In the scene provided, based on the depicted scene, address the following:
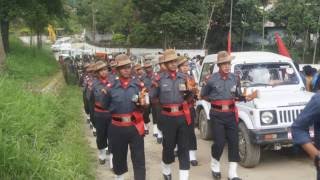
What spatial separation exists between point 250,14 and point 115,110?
27496 mm

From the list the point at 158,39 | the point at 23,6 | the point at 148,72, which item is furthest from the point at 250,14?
the point at 148,72

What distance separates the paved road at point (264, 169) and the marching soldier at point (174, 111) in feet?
3.27

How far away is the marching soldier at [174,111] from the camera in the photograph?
7.80 m

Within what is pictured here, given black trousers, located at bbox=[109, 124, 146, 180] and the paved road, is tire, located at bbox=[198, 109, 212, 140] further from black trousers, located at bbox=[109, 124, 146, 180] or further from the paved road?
black trousers, located at bbox=[109, 124, 146, 180]

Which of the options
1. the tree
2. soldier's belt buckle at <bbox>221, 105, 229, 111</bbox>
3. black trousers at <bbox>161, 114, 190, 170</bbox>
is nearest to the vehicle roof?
soldier's belt buckle at <bbox>221, 105, 229, 111</bbox>

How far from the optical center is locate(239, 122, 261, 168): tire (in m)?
8.73

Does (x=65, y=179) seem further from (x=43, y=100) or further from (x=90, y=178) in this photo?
(x=43, y=100)

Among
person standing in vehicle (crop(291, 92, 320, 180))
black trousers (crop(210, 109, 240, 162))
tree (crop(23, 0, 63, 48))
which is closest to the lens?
person standing in vehicle (crop(291, 92, 320, 180))

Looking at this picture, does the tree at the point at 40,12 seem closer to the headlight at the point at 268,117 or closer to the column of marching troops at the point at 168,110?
the column of marching troops at the point at 168,110

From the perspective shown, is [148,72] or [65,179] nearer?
[65,179]

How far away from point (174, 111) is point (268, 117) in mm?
1658

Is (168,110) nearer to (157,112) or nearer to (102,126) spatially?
(102,126)

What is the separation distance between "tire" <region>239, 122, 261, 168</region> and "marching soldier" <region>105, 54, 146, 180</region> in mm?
2263

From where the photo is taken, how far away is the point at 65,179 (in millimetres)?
6906
